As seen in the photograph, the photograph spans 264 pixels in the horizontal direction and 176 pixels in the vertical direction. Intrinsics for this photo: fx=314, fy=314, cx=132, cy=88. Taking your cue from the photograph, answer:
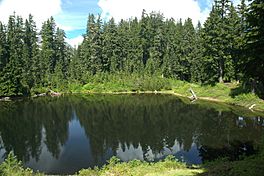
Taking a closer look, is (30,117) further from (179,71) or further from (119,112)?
(179,71)

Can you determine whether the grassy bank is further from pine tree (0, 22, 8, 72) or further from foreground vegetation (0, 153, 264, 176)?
pine tree (0, 22, 8, 72)

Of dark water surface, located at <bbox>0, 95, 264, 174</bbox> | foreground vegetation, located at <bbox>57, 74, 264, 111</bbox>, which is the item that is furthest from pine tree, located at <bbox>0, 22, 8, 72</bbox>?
dark water surface, located at <bbox>0, 95, 264, 174</bbox>

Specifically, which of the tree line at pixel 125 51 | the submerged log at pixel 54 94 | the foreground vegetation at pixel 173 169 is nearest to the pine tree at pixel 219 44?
the tree line at pixel 125 51

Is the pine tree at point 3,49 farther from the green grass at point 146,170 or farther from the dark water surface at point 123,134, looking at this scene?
the green grass at point 146,170

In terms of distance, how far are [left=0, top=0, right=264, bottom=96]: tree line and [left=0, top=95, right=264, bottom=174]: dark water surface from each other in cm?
1290

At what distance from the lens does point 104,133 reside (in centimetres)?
3228

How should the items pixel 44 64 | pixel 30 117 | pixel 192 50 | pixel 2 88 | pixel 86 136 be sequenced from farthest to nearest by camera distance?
pixel 44 64 < pixel 192 50 < pixel 2 88 < pixel 30 117 < pixel 86 136

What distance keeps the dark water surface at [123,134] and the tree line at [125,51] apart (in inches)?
508

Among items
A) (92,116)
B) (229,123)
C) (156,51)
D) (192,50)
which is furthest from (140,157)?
(156,51)

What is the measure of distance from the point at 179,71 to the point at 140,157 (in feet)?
170

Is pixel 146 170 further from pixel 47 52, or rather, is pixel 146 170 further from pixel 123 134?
pixel 47 52

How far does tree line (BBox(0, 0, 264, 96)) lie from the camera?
56.0m

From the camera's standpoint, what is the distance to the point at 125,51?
8500 cm

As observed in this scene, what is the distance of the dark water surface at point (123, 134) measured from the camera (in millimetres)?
24219
